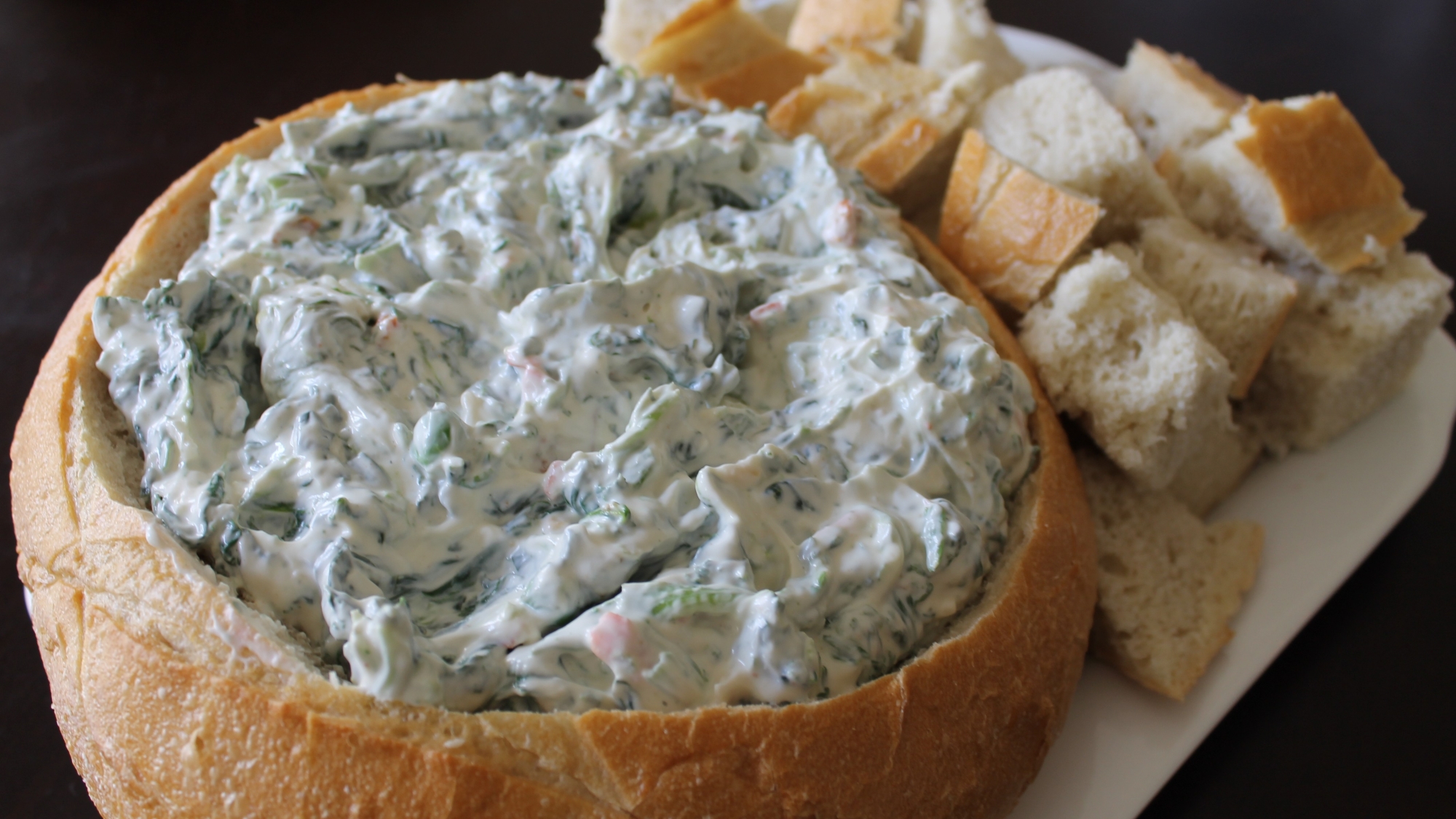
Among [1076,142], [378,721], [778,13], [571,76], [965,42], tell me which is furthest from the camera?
[571,76]

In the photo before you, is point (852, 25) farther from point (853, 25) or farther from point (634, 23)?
point (634, 23)

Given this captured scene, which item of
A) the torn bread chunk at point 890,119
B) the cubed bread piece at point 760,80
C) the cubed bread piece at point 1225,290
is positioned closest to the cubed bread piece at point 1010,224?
the torn bread chunk at point 890,119

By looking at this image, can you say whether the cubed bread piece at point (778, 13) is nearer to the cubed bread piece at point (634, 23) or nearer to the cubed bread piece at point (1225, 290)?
the cubed bread piece at point (634, 23)

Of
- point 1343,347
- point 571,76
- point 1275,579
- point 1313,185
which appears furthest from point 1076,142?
point 571,76

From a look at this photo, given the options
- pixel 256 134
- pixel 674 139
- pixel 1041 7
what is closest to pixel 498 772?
pixel 674 139

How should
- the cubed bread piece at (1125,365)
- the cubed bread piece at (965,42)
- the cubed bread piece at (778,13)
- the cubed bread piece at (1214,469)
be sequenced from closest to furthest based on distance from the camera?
the cubed bread piece at (1125,365), the cubed bread piece at (1214,469), the cubed bread piece at (965,42), the cubed bread piece at (778,13)

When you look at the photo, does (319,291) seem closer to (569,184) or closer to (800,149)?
(569,184)

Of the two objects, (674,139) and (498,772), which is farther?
(674,139)
